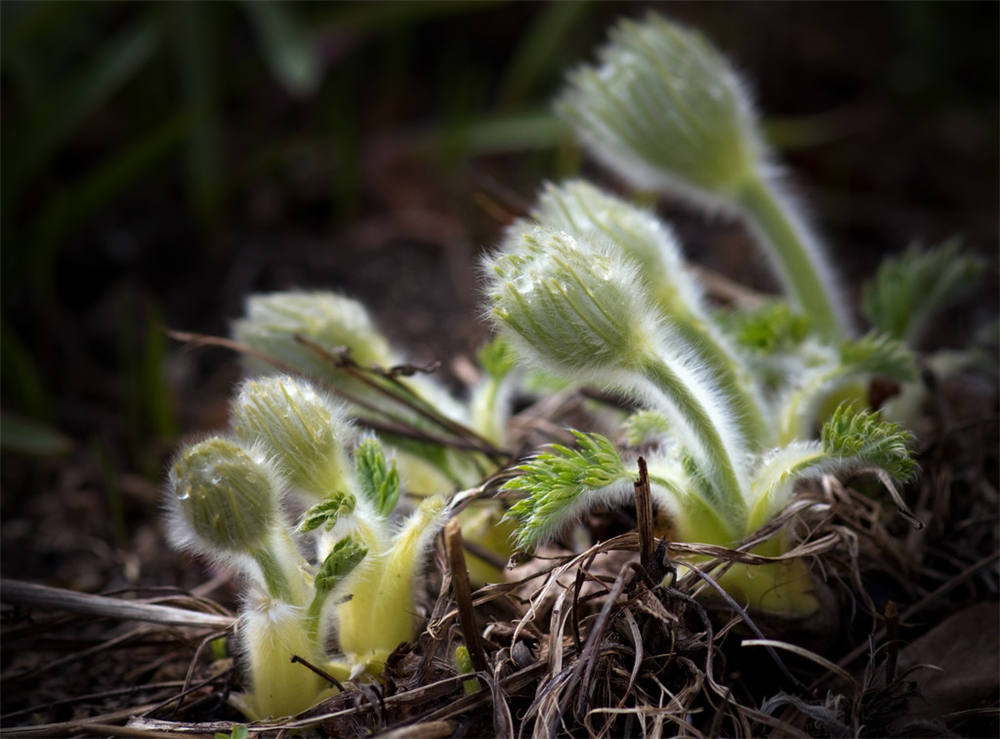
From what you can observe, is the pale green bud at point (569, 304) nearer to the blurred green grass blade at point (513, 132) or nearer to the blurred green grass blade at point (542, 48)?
the blurred green grass blade at point (513, 132)

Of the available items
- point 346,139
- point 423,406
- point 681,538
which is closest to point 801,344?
point 681,538

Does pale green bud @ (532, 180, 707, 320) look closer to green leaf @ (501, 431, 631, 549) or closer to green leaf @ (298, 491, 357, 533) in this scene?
green leaf @ (501, 431, 631, 549)

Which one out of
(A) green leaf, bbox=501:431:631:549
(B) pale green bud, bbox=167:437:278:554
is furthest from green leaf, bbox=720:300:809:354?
(B) pale green bud, bbox=167:437:278:554

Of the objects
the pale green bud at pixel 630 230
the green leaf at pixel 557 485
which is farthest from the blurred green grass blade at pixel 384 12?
the green leaf at pixel 557 485

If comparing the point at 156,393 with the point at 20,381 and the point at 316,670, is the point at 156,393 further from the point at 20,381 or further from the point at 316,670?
the point at 316,670

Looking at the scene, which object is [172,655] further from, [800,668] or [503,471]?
[800,668]

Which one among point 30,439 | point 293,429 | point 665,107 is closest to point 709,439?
point 293,429
